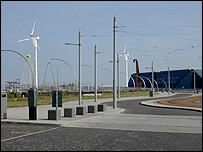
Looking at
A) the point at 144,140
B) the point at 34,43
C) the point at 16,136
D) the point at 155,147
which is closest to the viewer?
the point at 155,147

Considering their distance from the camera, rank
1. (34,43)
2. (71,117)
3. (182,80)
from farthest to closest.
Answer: (34,43), (71,117), (182,80)

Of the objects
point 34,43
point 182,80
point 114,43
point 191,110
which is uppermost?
point 34,43

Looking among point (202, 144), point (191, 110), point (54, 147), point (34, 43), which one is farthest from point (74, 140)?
point (34, 43)

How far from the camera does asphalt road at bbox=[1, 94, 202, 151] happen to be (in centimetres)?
954

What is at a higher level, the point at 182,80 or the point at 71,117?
the point at 182,80

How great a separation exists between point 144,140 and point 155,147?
1407 millimetres

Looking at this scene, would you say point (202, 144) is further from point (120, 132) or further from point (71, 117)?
point (71, 117)

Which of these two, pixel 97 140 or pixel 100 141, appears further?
pixel 97 140

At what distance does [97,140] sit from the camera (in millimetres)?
11016

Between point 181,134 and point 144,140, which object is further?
point 181,134

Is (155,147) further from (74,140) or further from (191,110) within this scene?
(191,110)

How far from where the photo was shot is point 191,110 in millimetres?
25453

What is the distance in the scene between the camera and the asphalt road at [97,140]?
31.3 feet

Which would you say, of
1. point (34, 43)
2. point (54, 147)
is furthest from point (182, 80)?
point (34, 43)
